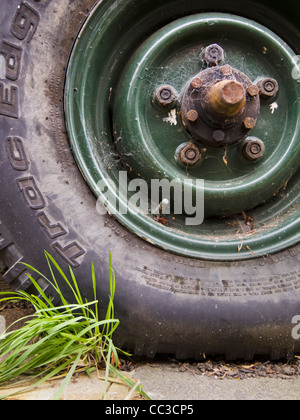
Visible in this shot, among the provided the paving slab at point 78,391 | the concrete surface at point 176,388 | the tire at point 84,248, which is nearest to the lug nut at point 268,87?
the tire at point 84,248

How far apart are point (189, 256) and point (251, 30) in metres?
0.86

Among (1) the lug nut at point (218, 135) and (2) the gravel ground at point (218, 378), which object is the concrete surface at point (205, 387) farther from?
(1) the lug nut at point (218, 135)

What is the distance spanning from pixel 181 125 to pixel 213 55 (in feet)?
0.91

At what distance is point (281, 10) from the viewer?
176 cm

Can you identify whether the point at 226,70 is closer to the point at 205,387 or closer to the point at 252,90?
the point at 252,90

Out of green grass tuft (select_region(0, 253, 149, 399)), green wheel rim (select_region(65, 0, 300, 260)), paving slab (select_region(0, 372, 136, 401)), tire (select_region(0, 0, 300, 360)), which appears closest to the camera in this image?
paving slab (select_region(0, 372, 136, 401))

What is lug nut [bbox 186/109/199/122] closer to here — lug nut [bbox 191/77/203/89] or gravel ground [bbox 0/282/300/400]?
lug nut [bbox 191/77/203/89]

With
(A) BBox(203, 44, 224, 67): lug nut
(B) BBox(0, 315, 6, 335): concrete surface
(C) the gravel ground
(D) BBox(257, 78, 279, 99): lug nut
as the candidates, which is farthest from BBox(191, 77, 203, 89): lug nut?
(B) BBox(0, 315, 6, 335): concrete surface

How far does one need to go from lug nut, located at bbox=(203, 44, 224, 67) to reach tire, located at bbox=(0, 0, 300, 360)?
44 centimetres

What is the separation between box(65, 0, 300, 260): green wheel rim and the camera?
1539mm

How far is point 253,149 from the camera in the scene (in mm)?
1659

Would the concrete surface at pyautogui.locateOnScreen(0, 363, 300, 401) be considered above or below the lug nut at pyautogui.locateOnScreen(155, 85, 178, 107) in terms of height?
below

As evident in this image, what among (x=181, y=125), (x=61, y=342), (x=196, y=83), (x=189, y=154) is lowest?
(x=61, y=342)

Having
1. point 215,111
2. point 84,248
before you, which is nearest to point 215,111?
point 215,111
